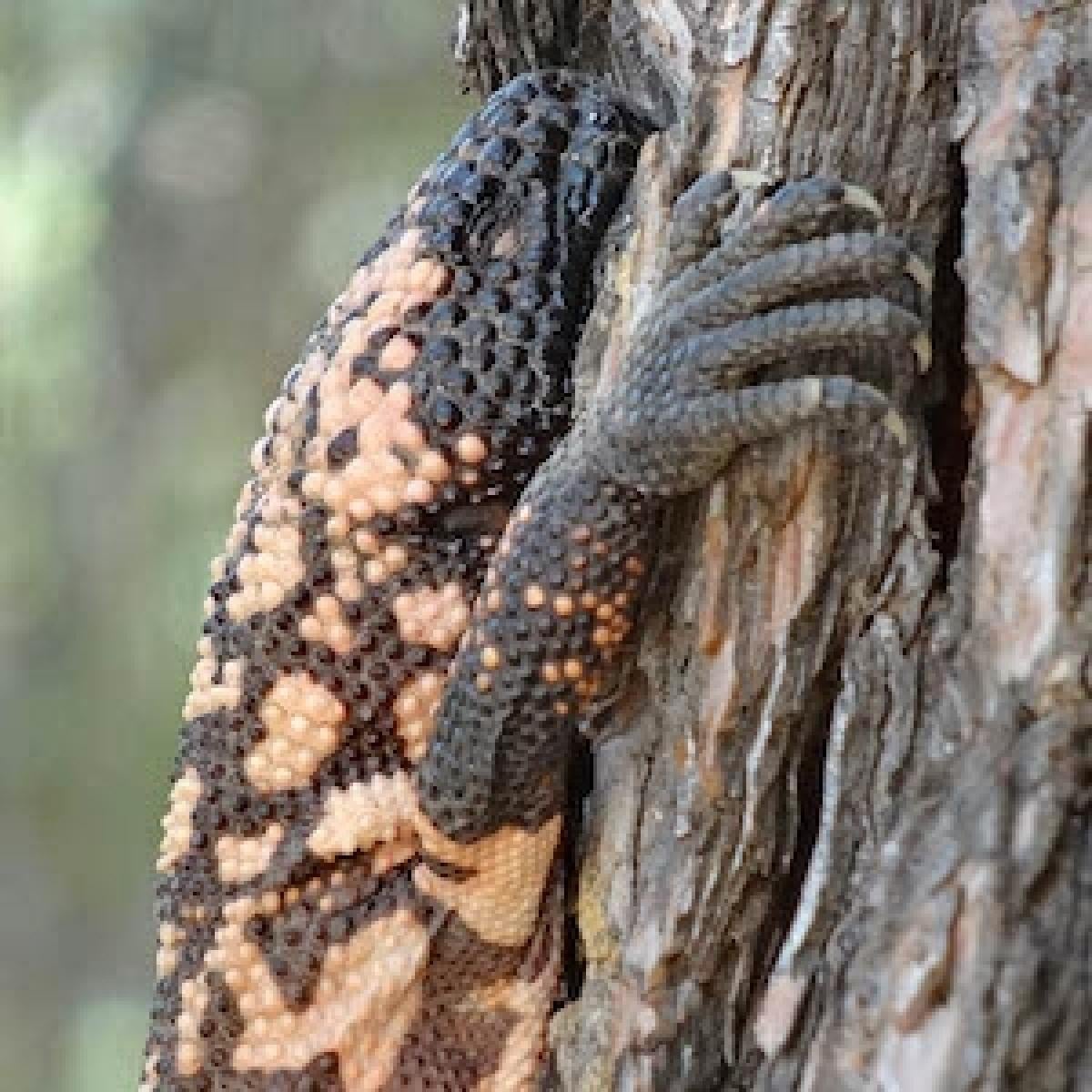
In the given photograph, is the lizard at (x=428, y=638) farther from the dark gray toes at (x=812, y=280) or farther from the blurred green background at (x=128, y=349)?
the blurred green background at (x=128, y=349)

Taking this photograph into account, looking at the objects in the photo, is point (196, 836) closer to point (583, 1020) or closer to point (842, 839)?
point (583, 1020)

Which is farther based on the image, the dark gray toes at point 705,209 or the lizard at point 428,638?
the lizard at point 428,638

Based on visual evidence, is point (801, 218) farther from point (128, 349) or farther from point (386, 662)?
point (128, 349)

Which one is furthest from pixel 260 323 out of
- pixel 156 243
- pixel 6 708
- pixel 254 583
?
pixel 254 583

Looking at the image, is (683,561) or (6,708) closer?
(683,561)

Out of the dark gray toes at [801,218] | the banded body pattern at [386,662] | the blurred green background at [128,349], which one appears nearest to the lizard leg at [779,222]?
the dark gray toes at [801,218]

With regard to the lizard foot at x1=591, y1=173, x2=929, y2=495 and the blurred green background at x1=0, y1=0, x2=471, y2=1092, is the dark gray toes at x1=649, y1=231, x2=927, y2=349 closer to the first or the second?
the lizard foot at x1=591, y1=173, x2=929, y2=495
